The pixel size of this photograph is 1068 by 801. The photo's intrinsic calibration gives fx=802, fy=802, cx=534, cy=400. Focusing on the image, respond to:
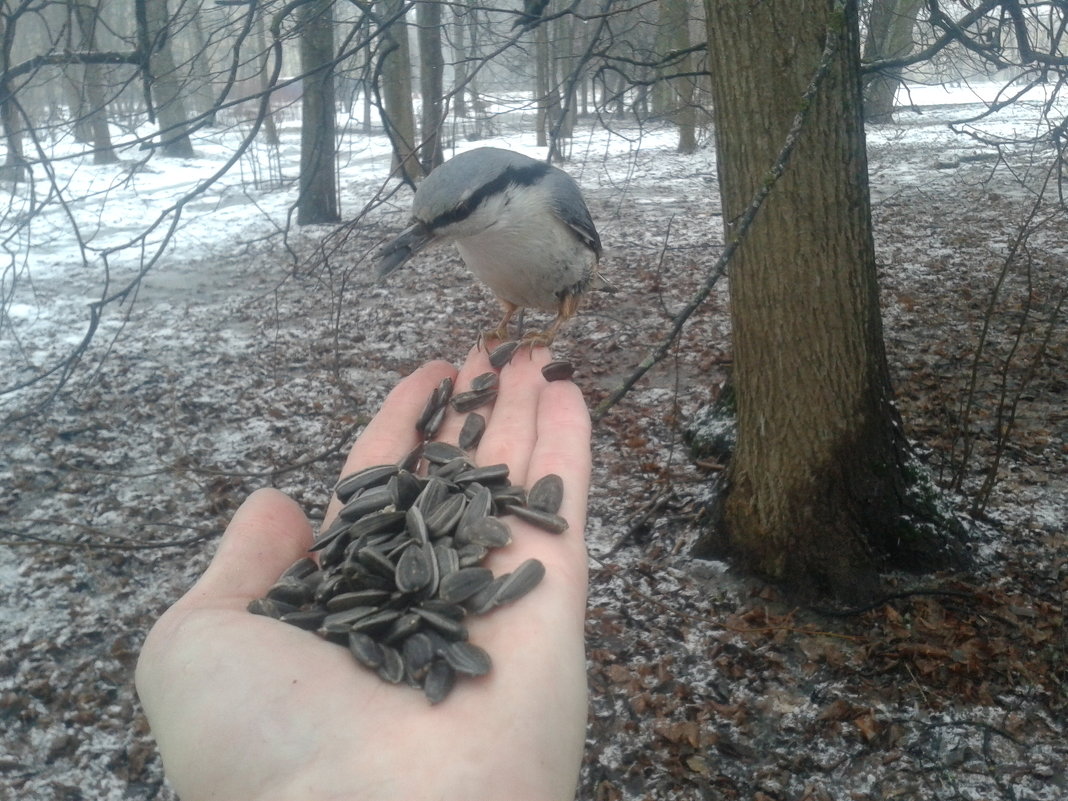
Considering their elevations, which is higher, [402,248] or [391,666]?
[402,248]

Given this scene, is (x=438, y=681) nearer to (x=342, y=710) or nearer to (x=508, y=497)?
(x=342, y=710)

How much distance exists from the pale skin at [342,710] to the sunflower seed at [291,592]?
0.15ft

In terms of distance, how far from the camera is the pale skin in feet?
4.14

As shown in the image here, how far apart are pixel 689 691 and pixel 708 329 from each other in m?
3.08

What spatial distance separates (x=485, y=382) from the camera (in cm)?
242

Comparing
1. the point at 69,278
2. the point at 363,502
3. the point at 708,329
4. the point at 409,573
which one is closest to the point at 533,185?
the point at 363,502

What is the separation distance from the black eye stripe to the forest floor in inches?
30.0

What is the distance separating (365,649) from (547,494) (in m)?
0.56

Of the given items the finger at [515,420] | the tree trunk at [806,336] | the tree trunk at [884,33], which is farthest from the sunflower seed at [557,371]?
the tree trunk at [884,33]


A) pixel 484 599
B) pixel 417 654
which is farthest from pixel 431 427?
pixel 417 654

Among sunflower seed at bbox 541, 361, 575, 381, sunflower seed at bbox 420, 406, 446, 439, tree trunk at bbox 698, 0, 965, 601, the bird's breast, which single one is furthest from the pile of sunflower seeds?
tree trunk at bbox 698, 0, 965, 601

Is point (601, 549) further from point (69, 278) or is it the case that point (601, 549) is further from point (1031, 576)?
point (69, 278)

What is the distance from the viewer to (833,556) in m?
2.78

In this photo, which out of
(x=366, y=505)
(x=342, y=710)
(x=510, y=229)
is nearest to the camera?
(x=342, y=710)
